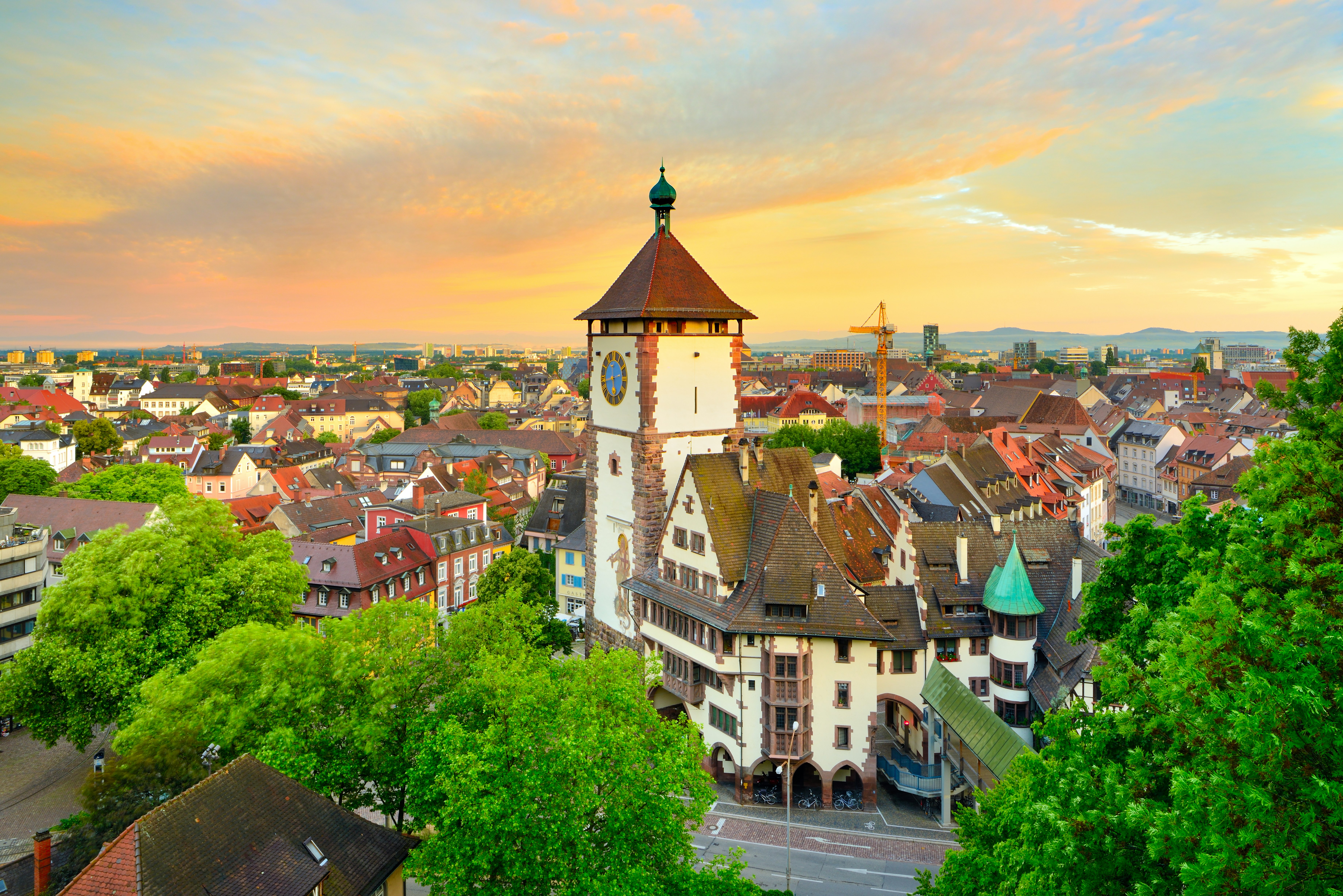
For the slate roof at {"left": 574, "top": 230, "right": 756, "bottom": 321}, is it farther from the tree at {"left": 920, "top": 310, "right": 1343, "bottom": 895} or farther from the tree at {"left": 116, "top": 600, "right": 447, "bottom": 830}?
the tree at {"left": 920, "top": 310, "right": 1343, "bottom": 895}

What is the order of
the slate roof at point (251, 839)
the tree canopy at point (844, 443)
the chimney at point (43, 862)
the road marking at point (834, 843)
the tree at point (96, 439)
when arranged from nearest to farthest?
the slate roof at point (251, 839)
the chimney at point (43, 862)
the road marking at point (834, 843)
the tree canopy at point (844, 443)
the tree at point (96, 439)

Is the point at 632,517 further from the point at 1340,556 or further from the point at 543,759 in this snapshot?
the point at 1340,556

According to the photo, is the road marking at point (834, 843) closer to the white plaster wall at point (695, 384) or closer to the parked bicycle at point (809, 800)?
the parked bicycle at point (809, 800)

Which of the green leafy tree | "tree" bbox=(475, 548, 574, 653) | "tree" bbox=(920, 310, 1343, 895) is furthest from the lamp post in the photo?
the green leafy tree

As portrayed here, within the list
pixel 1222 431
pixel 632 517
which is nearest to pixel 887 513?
pixel 632 517

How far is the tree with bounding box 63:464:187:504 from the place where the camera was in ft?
263

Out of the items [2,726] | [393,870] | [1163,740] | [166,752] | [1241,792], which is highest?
[1241,792]

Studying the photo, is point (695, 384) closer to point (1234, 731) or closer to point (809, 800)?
point (809, 800)

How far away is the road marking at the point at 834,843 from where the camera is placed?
3469cm

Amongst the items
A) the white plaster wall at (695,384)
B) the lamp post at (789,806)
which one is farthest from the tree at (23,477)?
the lamp post at (789,806)

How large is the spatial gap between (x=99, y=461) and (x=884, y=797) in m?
124

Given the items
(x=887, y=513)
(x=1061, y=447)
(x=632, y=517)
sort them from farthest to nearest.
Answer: (x=1061, y=447) < (x=887, y=513) < (x=632, y=517)

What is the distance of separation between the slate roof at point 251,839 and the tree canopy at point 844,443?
99.0 meters

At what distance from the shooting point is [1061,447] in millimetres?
107438
